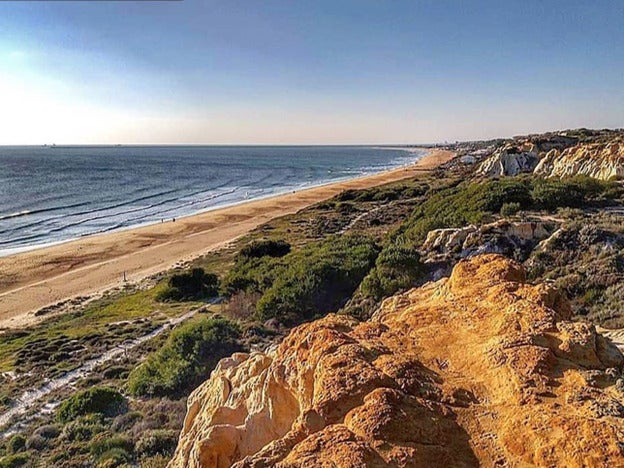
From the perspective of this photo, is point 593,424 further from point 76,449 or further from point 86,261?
point 86,261

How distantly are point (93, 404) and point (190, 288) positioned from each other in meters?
12.8

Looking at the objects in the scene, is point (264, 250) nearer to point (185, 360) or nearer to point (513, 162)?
point (185, 360)

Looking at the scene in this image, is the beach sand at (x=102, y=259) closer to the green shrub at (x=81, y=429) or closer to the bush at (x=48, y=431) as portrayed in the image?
the bush at (x=48, y=431)

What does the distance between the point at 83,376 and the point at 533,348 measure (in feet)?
47.9

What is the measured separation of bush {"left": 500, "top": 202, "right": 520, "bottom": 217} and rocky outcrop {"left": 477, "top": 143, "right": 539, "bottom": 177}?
36360 mm

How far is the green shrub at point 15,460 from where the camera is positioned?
10281 millimetres

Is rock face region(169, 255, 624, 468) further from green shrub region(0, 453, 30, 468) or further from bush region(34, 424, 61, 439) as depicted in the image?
bush region(34, 424, 61, 439)

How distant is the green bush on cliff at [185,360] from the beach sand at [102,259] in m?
14.4

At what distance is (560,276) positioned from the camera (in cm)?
1412

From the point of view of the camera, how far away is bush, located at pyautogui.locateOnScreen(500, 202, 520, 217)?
2222 cm

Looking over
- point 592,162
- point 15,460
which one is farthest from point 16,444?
point 592,162

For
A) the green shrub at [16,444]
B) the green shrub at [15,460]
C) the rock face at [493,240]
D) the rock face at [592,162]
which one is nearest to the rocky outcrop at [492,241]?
the rock face at [493,240]

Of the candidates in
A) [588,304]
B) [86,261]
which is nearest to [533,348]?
[588,304]

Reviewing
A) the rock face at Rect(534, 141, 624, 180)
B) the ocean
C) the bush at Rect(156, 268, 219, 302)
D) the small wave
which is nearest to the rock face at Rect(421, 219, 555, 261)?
the bush at Rect(156, 268, 219, 302)
